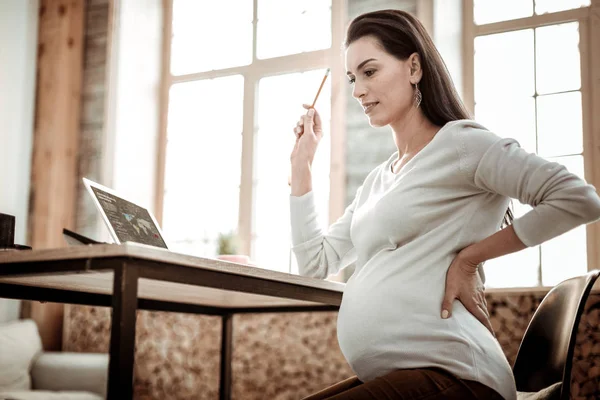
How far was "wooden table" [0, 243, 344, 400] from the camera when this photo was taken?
129 cm

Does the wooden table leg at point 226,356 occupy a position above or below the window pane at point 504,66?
below

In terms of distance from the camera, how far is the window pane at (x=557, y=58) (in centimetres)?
359

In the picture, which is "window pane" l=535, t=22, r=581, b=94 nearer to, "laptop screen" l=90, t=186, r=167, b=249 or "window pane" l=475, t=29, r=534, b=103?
"window pane" l=475, t=29, r=534, b=103

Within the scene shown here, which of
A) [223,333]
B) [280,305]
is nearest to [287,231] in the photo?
A: [223,333]

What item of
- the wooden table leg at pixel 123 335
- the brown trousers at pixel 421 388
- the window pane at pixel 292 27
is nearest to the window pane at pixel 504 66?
the window pane at pixel 292 27

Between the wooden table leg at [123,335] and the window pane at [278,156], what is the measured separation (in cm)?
290

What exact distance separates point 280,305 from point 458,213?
3.69 ft

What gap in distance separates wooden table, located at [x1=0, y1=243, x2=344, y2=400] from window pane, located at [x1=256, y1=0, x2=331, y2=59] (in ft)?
7.78

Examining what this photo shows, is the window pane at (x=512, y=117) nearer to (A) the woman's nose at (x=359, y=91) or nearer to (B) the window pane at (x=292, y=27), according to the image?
(B) the window pane at (x=292, y=27)

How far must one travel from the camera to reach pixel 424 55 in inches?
67.6

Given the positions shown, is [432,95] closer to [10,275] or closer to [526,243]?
[526,243]

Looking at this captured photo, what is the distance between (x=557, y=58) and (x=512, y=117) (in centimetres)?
36

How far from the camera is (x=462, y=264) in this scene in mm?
1460

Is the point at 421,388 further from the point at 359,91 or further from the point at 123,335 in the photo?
the point at 359,91
